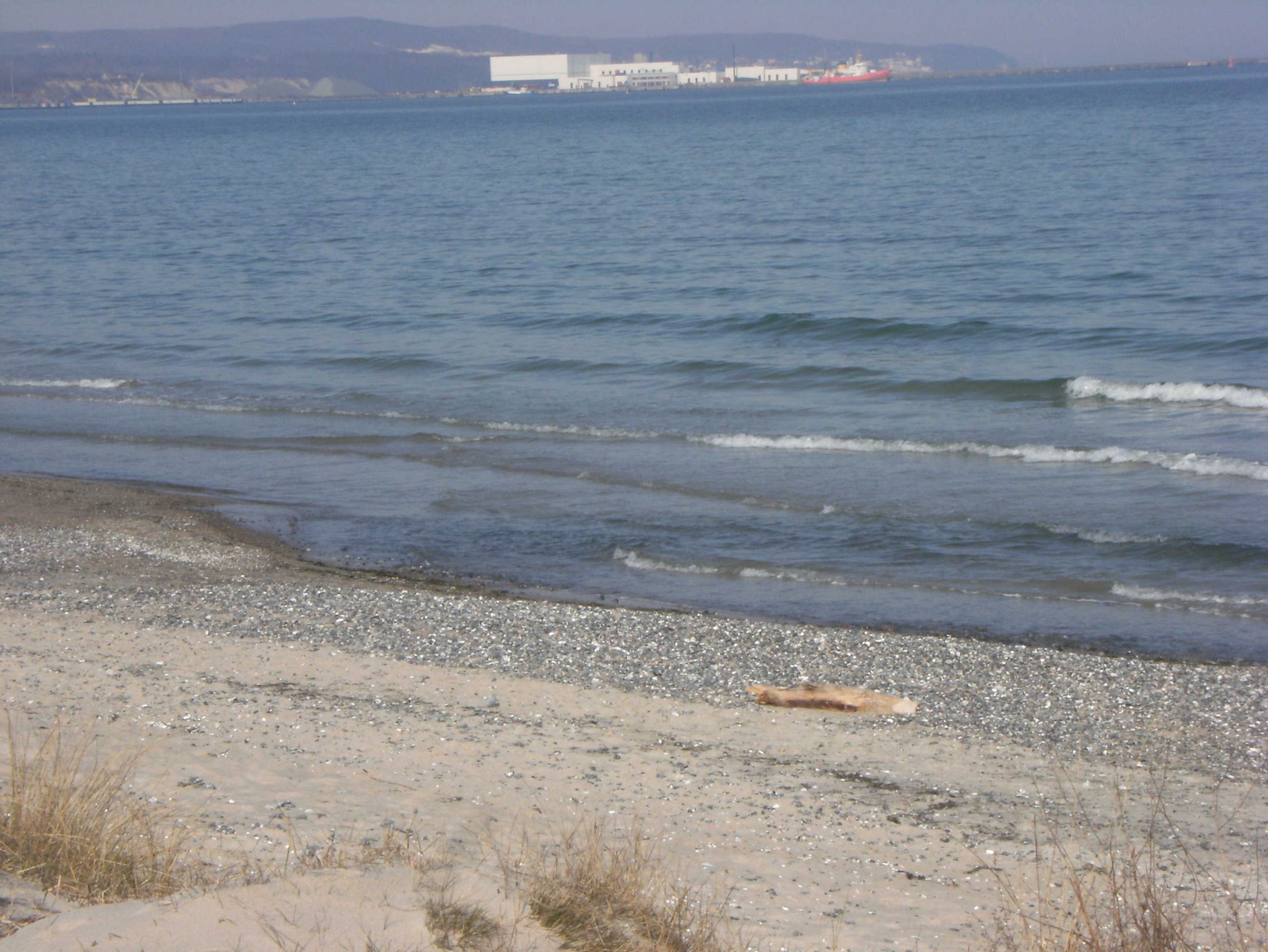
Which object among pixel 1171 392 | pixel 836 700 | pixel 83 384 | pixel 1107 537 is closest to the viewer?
pixel 836 700

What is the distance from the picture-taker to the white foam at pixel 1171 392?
15.4 m

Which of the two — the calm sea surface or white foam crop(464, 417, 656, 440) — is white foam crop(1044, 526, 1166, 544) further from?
white foam crop(464, 417, 656, 440)

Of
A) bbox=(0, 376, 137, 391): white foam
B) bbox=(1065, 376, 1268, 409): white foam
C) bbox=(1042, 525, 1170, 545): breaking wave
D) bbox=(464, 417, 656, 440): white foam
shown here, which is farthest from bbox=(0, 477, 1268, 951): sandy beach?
bbox=(0, 376, 137, 391): white foam

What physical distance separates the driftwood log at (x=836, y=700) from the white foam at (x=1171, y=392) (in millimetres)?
10150

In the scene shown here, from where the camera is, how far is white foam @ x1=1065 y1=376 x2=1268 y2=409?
15422 millimetres

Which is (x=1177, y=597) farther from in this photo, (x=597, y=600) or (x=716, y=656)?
(x=597, y=600)

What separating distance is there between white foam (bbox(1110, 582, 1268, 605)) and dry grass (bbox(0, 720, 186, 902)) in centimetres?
808

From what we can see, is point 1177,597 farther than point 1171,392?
No

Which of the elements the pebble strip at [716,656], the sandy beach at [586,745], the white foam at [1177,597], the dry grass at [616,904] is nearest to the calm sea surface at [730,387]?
the white foam at [1177,597]

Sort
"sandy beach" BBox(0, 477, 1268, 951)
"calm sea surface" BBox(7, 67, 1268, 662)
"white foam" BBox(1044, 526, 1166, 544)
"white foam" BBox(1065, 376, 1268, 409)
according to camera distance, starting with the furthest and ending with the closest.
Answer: "white foam" BBox(1065, 376, 1268, 409) < "white foam" BBox(1044, 526, 1166, 544) < "calm sea surface" BBox(7, 67, 1268, 662) < "sandy beach" BBox(0, 477, 1268, 951)

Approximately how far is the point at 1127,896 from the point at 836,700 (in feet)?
9.57

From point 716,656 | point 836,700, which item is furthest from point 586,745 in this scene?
point 716,656

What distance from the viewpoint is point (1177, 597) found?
9789 mm

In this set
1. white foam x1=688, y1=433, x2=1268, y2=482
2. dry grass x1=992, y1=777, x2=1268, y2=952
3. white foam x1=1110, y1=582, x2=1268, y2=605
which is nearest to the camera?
dry grass x1=992, y1=777, x2=1268, y2=952
